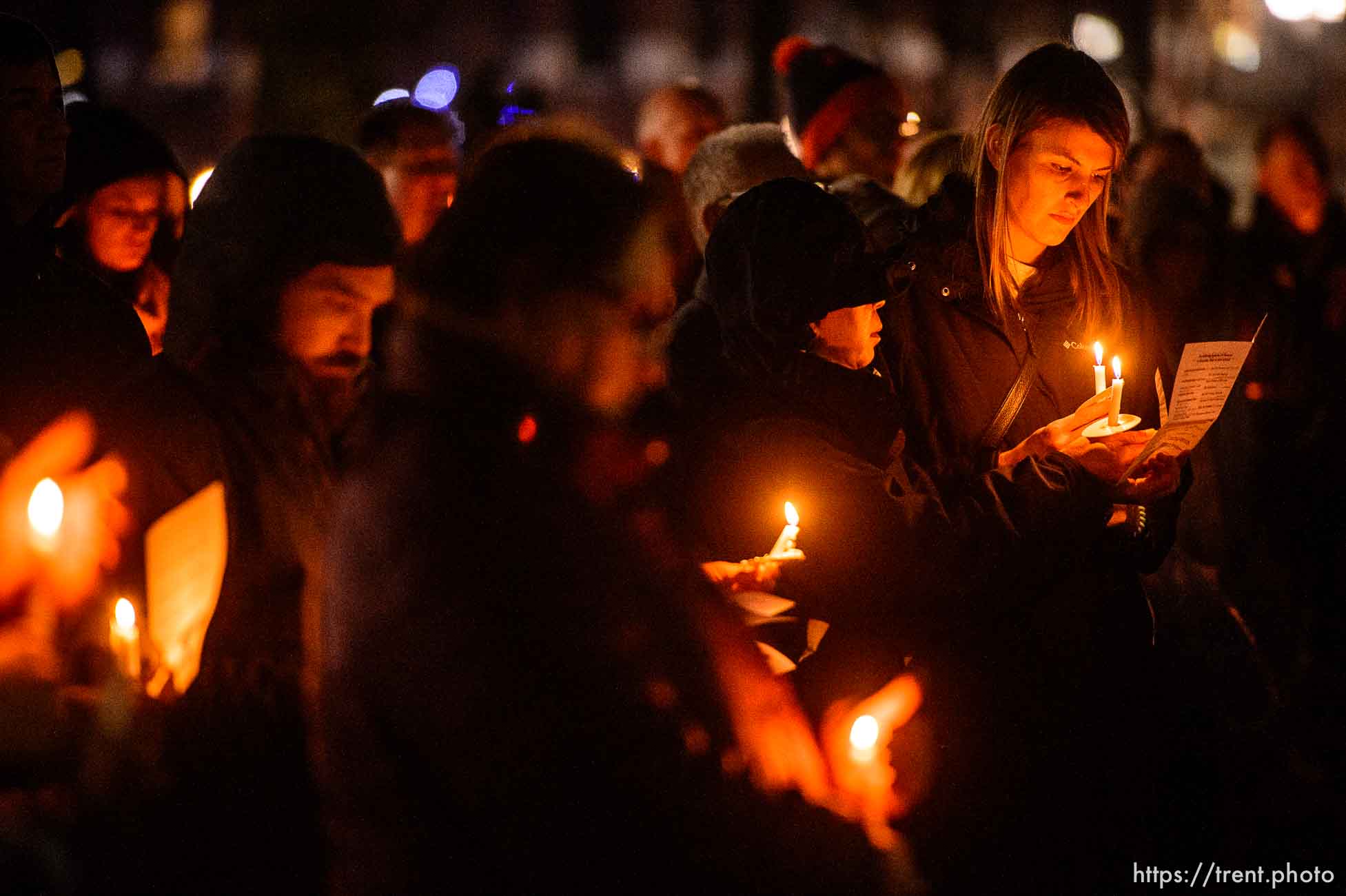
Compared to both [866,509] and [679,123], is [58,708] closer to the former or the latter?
[866,509]

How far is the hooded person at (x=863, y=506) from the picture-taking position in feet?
9.93

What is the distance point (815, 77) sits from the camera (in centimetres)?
619

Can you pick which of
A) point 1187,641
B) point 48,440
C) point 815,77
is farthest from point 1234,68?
point 48,440

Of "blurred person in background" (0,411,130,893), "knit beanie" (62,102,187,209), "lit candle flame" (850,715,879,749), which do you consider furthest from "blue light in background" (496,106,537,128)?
"lit candle flame" (850,715,879,749)

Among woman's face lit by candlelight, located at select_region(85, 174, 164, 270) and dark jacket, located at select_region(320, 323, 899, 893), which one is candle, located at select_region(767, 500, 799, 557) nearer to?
dark jacket, located at select_region(320, 323, 899, 893)

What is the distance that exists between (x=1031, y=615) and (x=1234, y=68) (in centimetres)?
2579

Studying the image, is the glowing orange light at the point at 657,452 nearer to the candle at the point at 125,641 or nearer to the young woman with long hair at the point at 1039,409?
the young woman with long hair at the point at 1039,409

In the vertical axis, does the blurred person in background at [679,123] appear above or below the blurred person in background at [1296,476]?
above

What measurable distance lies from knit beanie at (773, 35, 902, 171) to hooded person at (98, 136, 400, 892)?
3.19 meters

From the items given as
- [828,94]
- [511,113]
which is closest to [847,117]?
[828,94]

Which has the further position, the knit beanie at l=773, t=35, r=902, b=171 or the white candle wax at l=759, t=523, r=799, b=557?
the knit beanie at l=773, t=35, r=902, b=171

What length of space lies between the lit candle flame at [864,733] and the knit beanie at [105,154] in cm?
315

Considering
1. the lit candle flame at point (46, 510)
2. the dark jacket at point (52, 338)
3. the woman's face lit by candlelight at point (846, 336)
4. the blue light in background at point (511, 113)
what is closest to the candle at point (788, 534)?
the woman's face lit by candlelight at point (846, 336)

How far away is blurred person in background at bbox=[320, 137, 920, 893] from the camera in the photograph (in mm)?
1805
